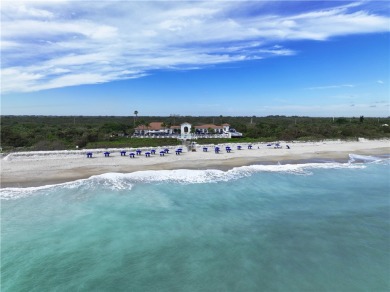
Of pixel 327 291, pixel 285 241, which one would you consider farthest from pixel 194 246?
pixel 327 291

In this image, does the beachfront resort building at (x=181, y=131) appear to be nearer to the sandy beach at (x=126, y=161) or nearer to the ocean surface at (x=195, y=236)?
the sandy beach at (x=126, y=161)

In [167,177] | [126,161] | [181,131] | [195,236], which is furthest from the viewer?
[181,131]

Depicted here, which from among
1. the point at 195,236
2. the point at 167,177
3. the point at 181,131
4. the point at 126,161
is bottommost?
the point at 195,236

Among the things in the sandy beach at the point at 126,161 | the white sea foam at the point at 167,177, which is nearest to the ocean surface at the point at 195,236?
the white sea foam at the point at 167,177

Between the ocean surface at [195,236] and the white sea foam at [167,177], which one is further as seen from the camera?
the white sea foam at [167,177]

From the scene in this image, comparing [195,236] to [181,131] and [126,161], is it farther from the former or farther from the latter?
[181,131]

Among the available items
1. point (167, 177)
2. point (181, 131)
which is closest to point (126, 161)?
point (167, 177)
